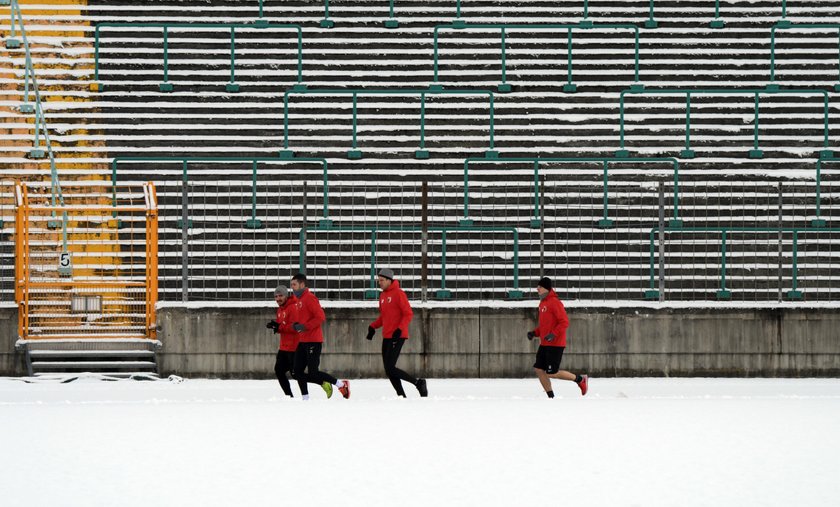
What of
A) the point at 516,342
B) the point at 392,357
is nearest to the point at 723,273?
the point at 516,342

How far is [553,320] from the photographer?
1523 cm

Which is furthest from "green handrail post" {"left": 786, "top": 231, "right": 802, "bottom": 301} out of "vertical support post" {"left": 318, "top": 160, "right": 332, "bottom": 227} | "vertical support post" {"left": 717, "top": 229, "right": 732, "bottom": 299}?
"vertical support post" {"left": 318, "top": 160, "right": 332, "bottom": 227}

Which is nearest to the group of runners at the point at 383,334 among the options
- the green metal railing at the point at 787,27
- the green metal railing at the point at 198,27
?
the green metal railing at the point at 198,27

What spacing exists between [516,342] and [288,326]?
11.2 ft

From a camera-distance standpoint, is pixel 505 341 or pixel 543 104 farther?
pixel 543 104

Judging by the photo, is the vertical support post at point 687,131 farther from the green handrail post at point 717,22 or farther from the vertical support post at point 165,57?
the vertical support post at point 165,57

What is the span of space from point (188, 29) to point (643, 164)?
6.58m

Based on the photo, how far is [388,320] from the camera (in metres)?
15.1

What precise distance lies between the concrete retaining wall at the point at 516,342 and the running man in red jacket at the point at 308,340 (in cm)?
248

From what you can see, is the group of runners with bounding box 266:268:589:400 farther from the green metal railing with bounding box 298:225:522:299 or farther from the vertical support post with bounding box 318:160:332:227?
the vertical support post with bounding box 318:160:332:227

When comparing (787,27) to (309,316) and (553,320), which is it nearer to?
(553,320)

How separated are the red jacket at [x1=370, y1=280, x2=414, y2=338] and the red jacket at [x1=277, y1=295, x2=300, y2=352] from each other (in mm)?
775

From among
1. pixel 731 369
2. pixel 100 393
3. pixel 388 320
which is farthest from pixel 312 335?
pixel 731 369

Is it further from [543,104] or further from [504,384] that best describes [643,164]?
[504,384]
